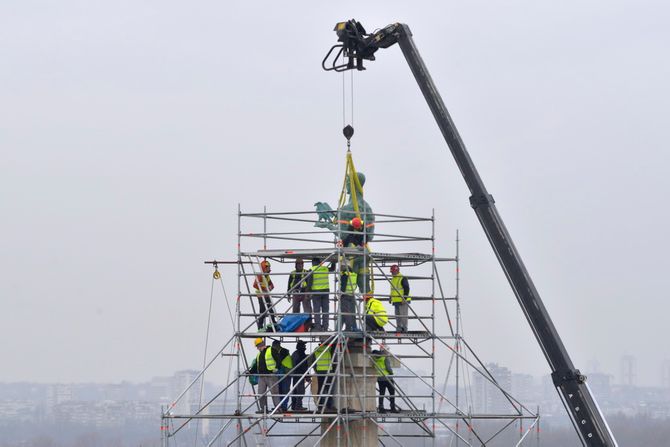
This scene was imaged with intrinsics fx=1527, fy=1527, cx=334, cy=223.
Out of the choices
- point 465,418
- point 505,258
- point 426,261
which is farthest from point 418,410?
point 505,258

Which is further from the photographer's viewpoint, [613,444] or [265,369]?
[613,444]

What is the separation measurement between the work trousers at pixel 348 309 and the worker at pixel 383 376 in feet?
3.04

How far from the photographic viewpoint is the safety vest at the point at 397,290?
39.2m

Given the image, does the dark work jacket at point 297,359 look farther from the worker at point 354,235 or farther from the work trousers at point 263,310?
the worker at point 354,235

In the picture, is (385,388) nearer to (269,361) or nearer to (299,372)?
(299,372)

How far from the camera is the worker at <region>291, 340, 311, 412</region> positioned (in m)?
37.7

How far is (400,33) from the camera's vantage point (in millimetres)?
44094

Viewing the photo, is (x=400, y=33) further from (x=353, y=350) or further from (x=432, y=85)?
(x=353, y=350)

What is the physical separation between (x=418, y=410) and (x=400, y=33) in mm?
11358

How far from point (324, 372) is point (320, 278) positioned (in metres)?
2.35

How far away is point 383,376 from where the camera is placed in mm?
38000

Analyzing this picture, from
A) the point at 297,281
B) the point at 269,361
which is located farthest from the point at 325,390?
the point at 297,281

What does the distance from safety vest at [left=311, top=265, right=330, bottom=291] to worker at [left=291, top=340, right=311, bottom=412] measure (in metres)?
1.43

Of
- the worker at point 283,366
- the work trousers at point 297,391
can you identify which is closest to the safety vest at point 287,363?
the worker at point 283,366
